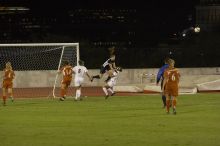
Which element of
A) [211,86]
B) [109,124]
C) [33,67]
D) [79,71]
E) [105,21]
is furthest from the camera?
[105,21]

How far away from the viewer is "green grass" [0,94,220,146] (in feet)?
50.8

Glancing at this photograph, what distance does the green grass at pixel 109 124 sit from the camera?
1549 centimetres

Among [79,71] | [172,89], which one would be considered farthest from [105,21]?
[172,89]

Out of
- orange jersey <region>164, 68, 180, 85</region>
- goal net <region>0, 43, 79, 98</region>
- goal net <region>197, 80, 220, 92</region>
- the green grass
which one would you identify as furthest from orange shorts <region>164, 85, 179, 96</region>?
goal net <region>0, 43, 79, 98</region>

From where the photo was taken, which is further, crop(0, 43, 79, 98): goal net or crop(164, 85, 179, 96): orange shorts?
crop(0, 43, 79, 98): goal net

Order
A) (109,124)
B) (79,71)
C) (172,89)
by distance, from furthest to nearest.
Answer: (79,71), (172,89), (109,124)

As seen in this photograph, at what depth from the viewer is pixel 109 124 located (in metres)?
19.3

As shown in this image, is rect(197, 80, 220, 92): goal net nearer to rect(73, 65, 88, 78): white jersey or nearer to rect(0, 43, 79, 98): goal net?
rect(73, 65, 88, 78): white jersey

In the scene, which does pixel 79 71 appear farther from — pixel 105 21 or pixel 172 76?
pixel 105 21

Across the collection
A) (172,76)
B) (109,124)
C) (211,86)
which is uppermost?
(172,76)

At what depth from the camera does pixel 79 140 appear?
51.2 ft

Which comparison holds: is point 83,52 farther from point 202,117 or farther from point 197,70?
point 202,117

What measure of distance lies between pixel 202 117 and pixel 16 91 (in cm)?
2014

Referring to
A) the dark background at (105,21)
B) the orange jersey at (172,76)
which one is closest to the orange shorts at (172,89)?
the orange jersey at (172,76)
